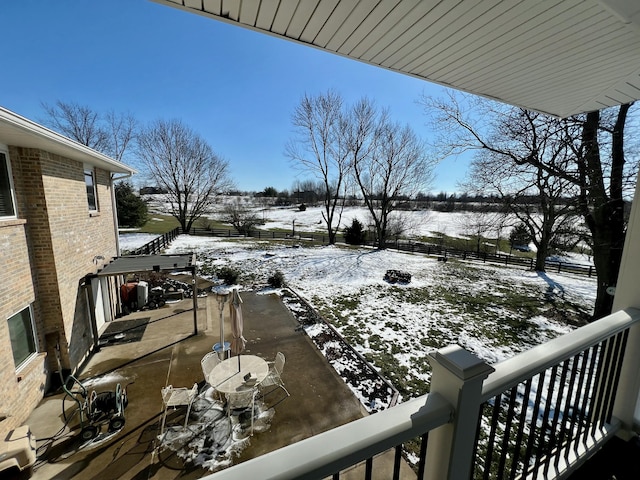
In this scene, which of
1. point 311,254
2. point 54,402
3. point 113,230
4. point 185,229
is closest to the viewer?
point 54,402

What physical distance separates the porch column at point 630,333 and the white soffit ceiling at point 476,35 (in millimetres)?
1203

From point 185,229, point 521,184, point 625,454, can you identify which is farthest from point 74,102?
point 625,454

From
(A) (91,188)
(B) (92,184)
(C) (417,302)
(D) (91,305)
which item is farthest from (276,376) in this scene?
(B) (92,184)

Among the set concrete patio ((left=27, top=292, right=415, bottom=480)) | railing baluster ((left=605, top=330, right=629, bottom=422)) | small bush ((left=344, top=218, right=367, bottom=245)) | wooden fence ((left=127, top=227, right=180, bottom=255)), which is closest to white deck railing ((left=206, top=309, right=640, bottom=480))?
railing baluster ((left=605, top=330, right=629, bottom=422))

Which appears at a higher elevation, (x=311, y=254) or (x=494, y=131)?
(x=494, y=131)

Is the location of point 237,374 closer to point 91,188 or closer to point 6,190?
point 6,190

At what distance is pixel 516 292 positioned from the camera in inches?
471

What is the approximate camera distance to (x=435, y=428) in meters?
1.16

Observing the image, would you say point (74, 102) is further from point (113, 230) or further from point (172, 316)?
point (172, 316)

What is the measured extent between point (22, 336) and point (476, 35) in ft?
Result: 25.7

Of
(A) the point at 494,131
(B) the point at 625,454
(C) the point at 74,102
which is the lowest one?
(B) the point at 625,454

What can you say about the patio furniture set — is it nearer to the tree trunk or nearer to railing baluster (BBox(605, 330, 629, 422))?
railing baluster (BBox(605, 330, 629, 422))

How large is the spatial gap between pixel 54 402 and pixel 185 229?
23.2 metres

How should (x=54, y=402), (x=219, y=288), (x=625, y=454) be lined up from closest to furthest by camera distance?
(x=625, y=454), (x=54, y=402), (x=219, y=288)
